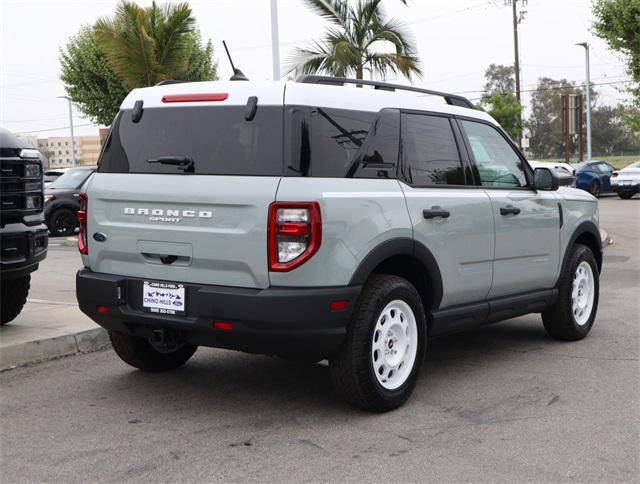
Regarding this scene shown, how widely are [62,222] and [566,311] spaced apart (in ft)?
46.6

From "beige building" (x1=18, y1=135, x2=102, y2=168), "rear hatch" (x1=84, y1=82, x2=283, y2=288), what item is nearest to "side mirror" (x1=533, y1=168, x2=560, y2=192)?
"rear hatch" (x1=84, y1=82, x2=283, y2=288)

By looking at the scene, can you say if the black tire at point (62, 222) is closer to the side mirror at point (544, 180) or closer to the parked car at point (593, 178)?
the side mirror at point (544, 180)

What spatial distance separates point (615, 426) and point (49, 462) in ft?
9.97

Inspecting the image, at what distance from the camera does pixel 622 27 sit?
29.9m

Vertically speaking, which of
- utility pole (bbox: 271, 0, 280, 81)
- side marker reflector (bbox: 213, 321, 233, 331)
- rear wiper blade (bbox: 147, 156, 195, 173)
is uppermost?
utility pole (bbox: 271, 0, 280, 81)

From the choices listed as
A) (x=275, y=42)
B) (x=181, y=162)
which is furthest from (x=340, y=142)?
(x=275, y=42)

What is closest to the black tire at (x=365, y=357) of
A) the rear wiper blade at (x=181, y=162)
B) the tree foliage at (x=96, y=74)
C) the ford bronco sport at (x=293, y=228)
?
the ford bronco sport at (x=293, y=228)

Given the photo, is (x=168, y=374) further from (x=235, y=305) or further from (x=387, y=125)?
(x=387, y=125)

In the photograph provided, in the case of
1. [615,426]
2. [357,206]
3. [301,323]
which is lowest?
[615,426]

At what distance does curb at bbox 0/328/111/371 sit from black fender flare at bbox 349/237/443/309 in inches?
115

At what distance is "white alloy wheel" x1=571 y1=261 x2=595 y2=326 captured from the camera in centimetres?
716

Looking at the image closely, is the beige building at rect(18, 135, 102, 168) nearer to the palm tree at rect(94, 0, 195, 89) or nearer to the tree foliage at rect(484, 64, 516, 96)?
the tree foliage at rect(484, 64, 516, 96)

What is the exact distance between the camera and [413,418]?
4.91m

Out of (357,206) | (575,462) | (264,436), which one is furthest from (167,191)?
(575,462)
